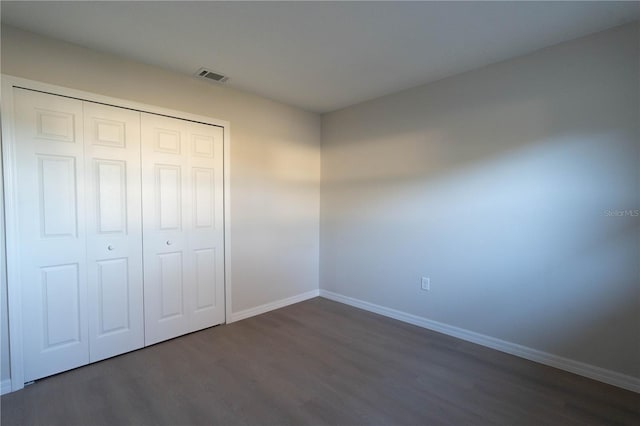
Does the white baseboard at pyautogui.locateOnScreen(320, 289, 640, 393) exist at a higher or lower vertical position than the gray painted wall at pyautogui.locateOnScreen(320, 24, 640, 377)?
lower

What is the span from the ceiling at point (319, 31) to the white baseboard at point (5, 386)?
2.37m

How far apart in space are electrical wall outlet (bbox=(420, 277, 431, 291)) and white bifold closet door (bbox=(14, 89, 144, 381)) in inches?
104

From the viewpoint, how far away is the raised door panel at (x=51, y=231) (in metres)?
2.05

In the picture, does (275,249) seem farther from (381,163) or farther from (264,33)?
(264,33)

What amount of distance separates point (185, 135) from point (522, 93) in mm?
2934

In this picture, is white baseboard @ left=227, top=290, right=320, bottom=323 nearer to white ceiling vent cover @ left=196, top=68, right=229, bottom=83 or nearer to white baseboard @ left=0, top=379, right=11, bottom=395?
white baseboard @ left=0, top=379, right=11, bottom=395

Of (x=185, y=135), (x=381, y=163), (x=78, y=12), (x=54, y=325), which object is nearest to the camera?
(x=78, y=12)

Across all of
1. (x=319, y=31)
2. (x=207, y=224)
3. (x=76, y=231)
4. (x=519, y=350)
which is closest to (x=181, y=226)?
(x=207, y=224)

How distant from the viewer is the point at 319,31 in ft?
6.83

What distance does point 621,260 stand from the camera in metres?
2.04

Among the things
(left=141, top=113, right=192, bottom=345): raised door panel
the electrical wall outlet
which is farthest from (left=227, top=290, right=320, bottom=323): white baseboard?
the electrical wall outlet

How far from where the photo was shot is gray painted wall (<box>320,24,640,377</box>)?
205cm

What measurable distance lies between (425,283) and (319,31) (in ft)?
8.04

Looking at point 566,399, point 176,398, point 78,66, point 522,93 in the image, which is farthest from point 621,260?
point 78,66
